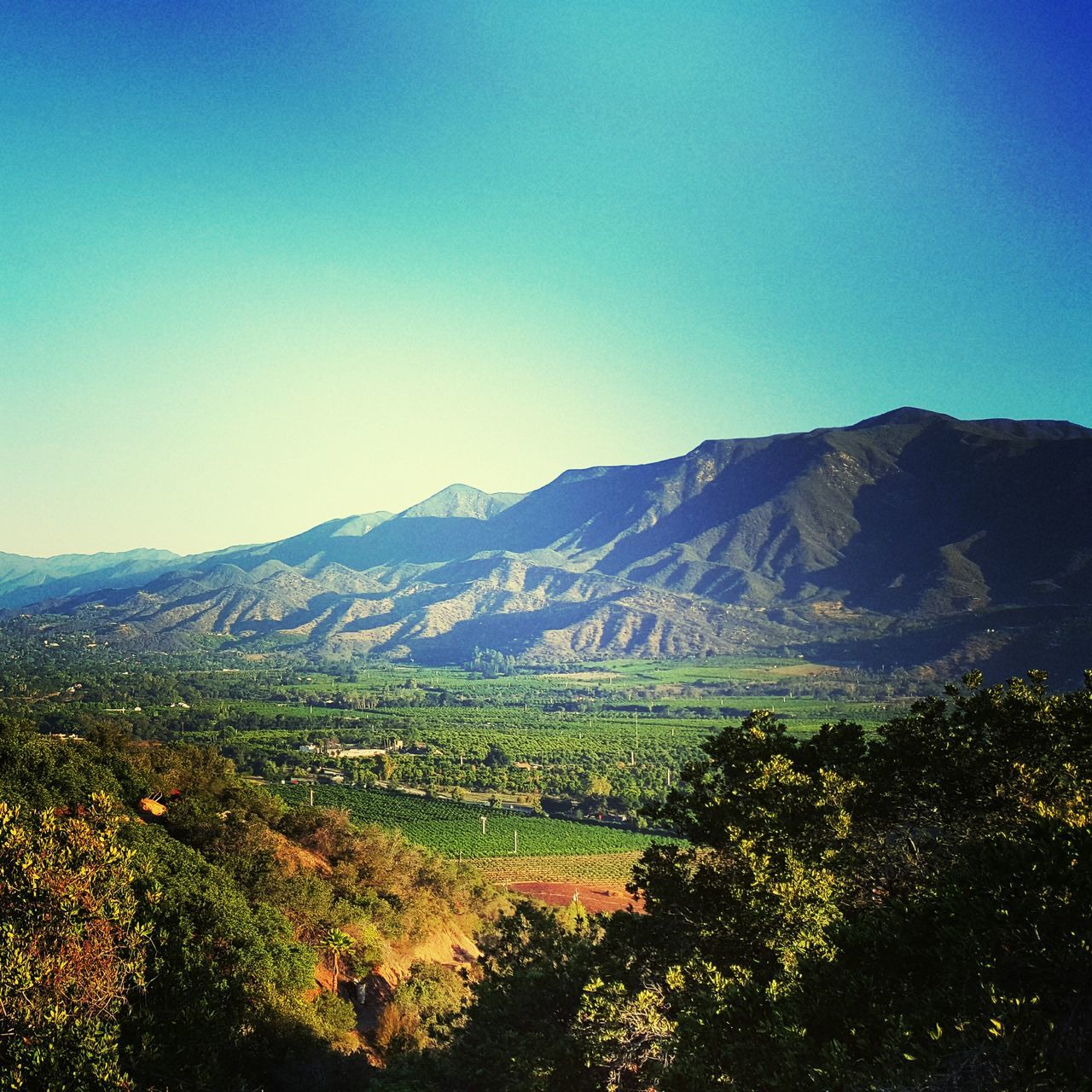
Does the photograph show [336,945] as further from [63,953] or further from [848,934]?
[848,934]

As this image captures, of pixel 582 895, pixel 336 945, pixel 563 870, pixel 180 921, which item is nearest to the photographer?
pixel 180 921

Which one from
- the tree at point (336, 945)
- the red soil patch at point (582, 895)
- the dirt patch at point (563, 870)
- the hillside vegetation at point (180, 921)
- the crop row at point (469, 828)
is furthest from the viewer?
the crop row at point (469, 828)

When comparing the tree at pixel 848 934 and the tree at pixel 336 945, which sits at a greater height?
the tree at pixel 848 934

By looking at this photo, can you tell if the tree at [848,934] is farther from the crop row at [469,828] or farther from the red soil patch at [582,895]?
the crop row at [469,828]

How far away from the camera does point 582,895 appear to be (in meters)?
55.1

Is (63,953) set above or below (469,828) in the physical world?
above

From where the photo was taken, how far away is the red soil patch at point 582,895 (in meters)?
52.1

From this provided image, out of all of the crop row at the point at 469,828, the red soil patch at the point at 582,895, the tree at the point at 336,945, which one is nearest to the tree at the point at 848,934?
the tree at the point at 336,945

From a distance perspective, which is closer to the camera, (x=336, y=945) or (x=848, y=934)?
(x=848, y=934)

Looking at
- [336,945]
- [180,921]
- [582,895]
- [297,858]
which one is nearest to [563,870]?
[582,895]

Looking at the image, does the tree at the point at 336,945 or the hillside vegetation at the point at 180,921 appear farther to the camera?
the tree at the point at 336,945

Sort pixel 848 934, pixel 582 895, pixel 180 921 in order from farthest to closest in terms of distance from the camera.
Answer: pixel 582 895, pixel 180 921, pixel 848 934

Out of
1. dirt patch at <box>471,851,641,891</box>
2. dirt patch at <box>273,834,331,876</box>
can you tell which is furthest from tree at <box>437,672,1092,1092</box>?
dirt patch at <box>471,851,641,891</box>

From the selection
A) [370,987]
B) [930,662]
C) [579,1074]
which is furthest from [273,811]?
[930,662]
